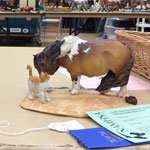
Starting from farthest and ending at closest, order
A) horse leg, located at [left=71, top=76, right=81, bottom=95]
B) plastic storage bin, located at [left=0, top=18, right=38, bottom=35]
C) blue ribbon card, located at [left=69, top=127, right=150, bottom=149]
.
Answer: plastic storage bin, located at [left=0, top=18, right=38, bottom=35] → horse leg, located at [left=71, top=76, right=81, bottom=95] → blue ribbon card, located at [left=69, top=127, right=150, bottom=149]

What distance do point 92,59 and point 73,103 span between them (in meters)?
0.12

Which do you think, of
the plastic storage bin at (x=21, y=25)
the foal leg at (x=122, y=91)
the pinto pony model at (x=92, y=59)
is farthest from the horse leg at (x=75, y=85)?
→ the plastic storage bin at (x=21, y=25)

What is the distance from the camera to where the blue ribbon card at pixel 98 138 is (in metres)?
0.50

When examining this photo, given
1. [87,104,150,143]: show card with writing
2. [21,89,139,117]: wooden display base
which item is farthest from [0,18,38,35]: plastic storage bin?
[87,104,150,143]: show card with writing

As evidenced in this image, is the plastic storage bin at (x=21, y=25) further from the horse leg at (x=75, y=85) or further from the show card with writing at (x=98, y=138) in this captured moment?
the show card with writing at (x=98, y=138)

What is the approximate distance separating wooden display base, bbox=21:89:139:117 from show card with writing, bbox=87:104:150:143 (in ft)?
0.12

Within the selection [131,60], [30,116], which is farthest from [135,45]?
[30,116]

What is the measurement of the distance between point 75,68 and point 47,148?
29 centimetres

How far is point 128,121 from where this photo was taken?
0.59 m

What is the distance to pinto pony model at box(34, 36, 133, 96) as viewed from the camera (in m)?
0.71

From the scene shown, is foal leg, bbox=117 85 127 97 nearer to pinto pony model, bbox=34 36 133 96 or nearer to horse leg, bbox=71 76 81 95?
pinto pony model, bbox=34 36 133 96

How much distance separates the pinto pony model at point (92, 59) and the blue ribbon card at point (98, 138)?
199mm

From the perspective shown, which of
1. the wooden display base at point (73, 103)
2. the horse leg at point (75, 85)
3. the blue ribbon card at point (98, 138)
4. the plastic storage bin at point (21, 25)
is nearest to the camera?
the blue ribbon card at point (98, 138)

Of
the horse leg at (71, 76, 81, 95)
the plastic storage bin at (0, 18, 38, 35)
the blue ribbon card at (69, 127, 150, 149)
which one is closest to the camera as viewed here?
the blue ribbon card at (69, 127, 150, 149)
